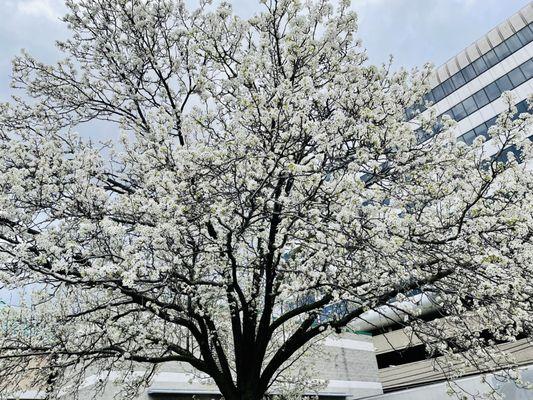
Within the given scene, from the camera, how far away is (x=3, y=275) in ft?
17.1

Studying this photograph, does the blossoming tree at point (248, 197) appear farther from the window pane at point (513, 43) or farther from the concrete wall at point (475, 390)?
the window pane at point (513, 43)

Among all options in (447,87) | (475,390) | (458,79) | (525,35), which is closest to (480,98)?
(458,79)

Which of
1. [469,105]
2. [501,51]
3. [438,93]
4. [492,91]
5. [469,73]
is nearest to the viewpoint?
[492,91]

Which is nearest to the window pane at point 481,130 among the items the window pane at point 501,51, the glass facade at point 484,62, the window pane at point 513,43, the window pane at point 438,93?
the glass facade at point 484,62

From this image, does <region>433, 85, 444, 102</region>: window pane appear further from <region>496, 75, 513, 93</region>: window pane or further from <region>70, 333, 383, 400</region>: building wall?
<region>70, 333, 383, 400</region>: building wall

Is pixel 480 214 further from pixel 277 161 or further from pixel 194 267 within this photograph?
pixel 194 267

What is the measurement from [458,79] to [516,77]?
17.4 ft

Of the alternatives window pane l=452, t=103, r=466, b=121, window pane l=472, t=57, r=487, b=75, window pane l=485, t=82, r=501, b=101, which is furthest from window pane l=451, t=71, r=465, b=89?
window pane l=485, t=82, r=501, b=101

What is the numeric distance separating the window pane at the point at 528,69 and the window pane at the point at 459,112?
16.9 feet

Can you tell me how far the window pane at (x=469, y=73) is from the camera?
34.5 metres

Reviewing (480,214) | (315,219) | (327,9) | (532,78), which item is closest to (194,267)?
(315,219)

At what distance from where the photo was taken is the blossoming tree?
18.5 ft

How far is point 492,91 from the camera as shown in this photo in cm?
3253

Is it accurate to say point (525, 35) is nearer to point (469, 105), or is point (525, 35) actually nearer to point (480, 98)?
point (480, 98)
